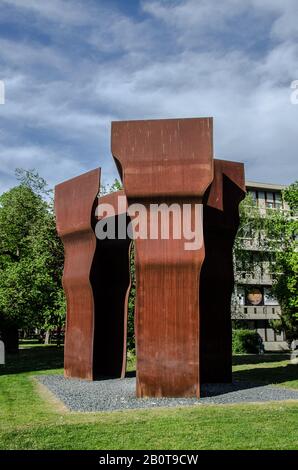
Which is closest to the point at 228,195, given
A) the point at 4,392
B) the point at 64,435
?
the point at 4,392

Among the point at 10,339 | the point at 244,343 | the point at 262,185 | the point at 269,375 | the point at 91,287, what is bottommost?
the point at 269,375

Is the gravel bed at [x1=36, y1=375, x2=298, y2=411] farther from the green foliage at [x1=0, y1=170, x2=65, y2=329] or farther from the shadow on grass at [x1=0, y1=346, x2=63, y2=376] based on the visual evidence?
the green foliage at [x1=0, y1=170, x2=65, y2=329]

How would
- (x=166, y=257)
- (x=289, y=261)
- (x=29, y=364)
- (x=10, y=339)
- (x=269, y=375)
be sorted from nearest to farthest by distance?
1. (x=166, y=257)
2. (x=269, y=375)
3. (x=29, y=364)
4. (x=289, y=261)
5. (x=10, y=339)

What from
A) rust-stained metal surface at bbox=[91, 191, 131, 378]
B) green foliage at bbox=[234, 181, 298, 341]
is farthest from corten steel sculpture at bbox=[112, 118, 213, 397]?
green foliage at bbox=[234, 181, 298, 341]

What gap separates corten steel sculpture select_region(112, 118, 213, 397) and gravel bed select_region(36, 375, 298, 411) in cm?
65

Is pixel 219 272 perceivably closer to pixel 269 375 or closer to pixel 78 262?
pixel 269 375

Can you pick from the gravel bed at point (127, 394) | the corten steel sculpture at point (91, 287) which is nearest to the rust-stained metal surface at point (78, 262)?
the corten steel sculpture at point (91, 287)

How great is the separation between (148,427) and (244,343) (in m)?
23.6

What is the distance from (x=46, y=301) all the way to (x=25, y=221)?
7744 mm

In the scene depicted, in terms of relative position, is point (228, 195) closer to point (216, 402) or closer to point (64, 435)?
point (216, 402)

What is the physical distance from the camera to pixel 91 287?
53.0ft

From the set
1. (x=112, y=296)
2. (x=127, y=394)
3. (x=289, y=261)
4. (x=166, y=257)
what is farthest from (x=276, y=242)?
(x=127, y=394)

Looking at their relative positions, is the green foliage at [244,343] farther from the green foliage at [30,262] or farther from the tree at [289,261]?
the green foliage at [30,262]

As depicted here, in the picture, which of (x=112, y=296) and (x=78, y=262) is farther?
(x=112, y=296)
